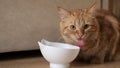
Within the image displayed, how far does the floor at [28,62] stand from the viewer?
4.14ft

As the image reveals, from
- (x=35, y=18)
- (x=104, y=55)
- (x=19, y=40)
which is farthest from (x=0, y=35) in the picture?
(x=104, y=55)

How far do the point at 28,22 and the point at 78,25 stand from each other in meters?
0.31

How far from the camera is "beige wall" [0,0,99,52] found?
1325 millimetres

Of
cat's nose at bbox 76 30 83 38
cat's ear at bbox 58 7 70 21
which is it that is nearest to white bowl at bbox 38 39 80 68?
cat's nose at bbox 76 30 83 38

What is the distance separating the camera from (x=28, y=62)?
1342 millimetres

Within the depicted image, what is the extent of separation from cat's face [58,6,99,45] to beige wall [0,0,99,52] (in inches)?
6.6

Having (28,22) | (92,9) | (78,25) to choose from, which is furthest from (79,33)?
(28,22)

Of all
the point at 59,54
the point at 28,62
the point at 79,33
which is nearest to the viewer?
the point at 59,54

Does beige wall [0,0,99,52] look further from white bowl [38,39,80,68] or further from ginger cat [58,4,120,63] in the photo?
white bowl [38,39,80,68]

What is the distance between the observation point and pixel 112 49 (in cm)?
134

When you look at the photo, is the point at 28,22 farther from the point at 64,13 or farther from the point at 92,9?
the point at 92,9

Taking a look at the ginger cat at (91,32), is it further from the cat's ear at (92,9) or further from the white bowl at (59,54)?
the white bowl at (59,54)

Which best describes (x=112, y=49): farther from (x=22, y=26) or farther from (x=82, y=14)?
(x=22, y=26)

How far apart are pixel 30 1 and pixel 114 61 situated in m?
0.56
